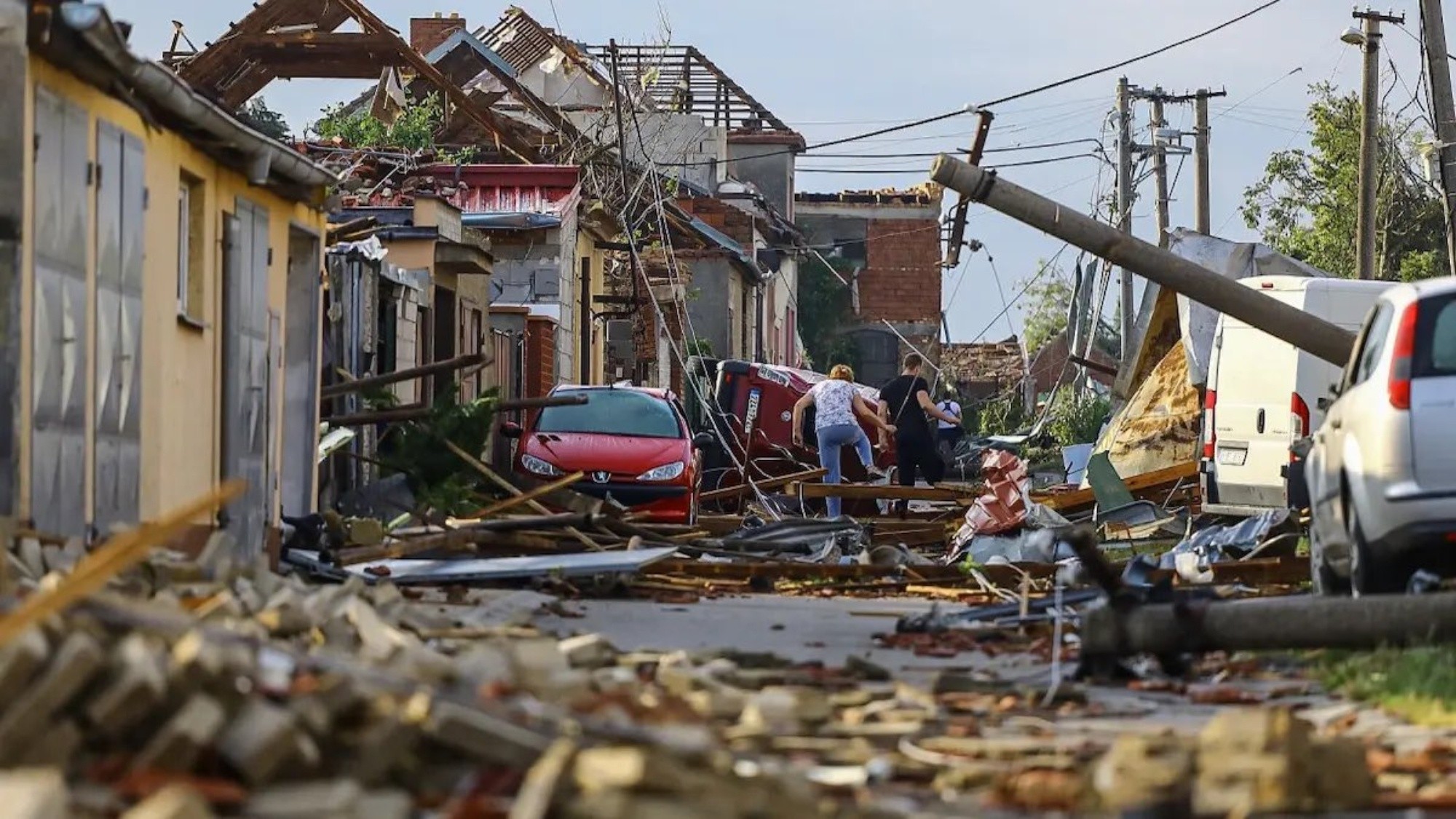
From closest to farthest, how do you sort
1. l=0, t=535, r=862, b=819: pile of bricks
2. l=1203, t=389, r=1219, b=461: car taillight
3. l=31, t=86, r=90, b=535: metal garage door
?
l=0, t=535, r=862, b=819: pile of bricks → l=31, t=86, r=90, b=535: metal garage door → l=1203, t=389, r=1219, b=461: car taillight

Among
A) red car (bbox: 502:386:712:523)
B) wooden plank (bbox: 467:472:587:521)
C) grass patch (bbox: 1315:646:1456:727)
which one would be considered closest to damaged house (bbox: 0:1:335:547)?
wooden plank (bbox: 467:472:587:521)

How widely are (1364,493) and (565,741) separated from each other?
23.3 ft

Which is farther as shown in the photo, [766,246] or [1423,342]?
[766,246]

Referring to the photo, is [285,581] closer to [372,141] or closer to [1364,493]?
[1364,493]

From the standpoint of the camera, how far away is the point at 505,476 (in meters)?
22.6

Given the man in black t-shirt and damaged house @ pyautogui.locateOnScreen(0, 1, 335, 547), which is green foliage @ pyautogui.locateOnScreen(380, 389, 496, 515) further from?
A: the man in black t-shirt

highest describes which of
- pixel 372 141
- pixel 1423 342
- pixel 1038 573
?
pixel 372 141

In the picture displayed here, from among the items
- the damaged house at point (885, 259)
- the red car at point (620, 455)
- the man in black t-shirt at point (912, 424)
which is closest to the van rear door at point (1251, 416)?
the man in black t-shirt at point (912, 424)

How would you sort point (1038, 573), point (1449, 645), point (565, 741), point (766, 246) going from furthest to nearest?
point (766, 246)
point (1038, 573)
point (1449, 645)
point (565, 741)

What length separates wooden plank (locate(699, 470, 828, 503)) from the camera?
1139 inches

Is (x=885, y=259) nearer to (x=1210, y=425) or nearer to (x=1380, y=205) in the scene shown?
(x=1380, y=205)

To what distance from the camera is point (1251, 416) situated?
21.8m

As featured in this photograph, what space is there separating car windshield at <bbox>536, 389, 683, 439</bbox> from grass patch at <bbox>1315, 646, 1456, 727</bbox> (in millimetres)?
15161

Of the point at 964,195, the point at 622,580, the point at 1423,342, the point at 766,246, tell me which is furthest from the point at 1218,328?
the point at 766,246
